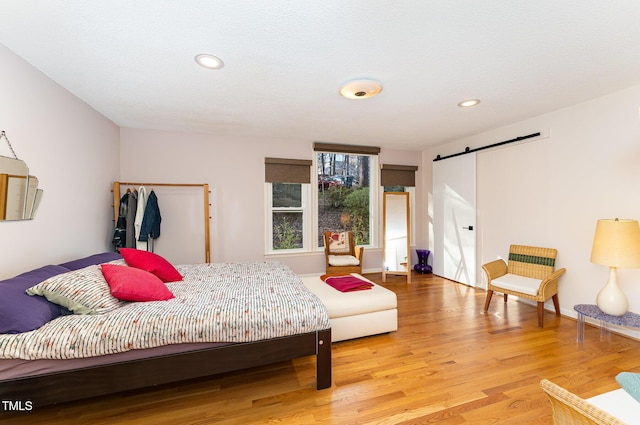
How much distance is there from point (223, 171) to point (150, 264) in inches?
81.0

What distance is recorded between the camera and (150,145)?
3963 mm

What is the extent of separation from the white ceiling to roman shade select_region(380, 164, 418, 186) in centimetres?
184

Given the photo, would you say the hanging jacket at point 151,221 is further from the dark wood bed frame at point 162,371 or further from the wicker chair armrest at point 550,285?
the wicker chair armrest at point 550,285

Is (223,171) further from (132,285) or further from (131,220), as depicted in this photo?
(132,285)

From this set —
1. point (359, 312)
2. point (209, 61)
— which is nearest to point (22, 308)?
point (209, 61)

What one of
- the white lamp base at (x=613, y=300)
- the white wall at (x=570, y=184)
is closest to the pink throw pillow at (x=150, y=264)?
the white lamp base at (x=613, y=300)

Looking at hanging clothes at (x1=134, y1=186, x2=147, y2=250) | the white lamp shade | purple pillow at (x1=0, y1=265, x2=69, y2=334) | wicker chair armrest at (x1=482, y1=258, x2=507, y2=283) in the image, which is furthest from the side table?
hanging clothes at (x1=134, y1=186, x2=147, y2=250)

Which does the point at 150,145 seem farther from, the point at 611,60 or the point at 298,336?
the point at 611,60

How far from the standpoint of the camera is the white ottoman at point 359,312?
2.56 meters

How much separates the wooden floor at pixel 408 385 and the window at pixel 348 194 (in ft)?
8.12

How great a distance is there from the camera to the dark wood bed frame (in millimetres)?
1456

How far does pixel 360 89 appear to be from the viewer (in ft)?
8.28

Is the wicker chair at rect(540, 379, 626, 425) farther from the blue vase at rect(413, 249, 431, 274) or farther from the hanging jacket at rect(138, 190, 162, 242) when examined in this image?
the blue vase at rect(413, 249, 431, 274)

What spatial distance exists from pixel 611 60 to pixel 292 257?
4229 mm
